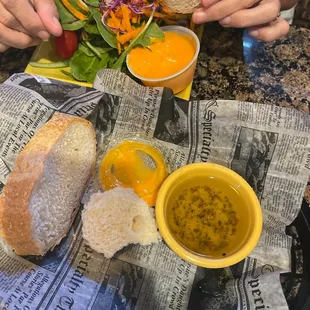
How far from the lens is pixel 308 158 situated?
3.76ft

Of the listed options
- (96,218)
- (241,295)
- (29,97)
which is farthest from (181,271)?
(29,97)

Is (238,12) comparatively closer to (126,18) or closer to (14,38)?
(126,18)

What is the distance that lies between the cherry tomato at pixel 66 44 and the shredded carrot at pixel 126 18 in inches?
6.9

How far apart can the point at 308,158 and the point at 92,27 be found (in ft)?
2.70

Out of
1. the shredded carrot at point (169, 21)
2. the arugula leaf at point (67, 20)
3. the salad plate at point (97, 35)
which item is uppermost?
the arugula leaf at point (67, 20)

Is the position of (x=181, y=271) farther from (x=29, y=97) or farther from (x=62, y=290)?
(x=29, y=97)

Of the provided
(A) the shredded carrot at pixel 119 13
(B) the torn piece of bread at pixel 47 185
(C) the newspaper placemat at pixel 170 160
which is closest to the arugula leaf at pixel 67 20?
(A) the shredded carrot at pixel 119 13

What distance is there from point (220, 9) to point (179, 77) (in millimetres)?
236

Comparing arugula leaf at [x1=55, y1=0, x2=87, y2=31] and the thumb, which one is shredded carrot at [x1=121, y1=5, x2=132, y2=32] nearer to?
arugula leaf at [x1=55, y1=0, x2=87, y2=31]

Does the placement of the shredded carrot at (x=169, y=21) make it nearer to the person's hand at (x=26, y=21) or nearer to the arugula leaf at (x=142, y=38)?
the arugula leaf at (x=142, y=38)

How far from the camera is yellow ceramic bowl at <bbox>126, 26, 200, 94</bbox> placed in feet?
4.17

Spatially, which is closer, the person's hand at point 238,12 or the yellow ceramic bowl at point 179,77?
the person's hand at point 238,12

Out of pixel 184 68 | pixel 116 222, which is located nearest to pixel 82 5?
pixel 184 68

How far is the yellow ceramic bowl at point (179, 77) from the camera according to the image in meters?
1.27
